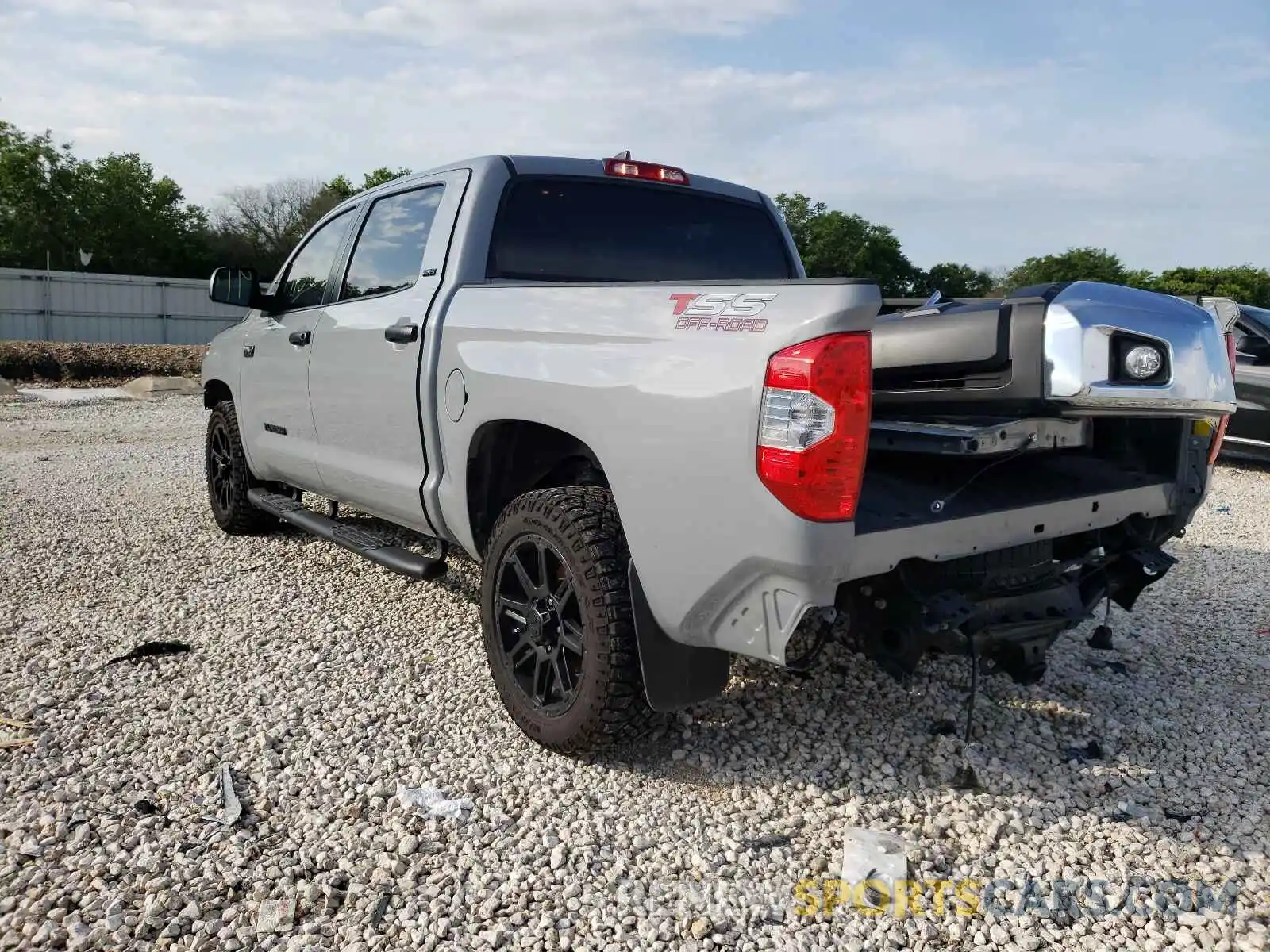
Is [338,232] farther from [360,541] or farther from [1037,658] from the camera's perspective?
[1037,658]

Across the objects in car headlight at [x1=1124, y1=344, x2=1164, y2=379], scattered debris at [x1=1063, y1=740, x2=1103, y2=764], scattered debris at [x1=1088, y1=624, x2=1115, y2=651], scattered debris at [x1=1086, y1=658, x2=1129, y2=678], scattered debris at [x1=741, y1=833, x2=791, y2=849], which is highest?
car headlight at [x1=1124, y1=344, x2=1164, y2=379]

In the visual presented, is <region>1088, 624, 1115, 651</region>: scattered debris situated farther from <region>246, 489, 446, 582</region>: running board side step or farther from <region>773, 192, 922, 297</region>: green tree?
<region>773, 192, 922, 297</region>: green tree

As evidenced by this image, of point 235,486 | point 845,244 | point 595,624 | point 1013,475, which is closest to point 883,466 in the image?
point 1013,475

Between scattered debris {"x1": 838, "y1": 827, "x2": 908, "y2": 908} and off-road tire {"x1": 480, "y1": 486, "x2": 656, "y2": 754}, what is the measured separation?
2.40ft

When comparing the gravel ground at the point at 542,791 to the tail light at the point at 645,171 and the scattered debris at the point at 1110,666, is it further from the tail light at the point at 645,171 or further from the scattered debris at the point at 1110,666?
the tail light at the point at 645,171

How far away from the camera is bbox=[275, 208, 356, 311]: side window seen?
4906 mm

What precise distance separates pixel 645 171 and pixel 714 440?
1.96 m

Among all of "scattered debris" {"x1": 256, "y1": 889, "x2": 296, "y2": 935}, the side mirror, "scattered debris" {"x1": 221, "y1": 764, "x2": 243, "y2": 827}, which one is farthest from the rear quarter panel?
the side mirror

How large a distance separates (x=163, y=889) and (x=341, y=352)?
2476 mm

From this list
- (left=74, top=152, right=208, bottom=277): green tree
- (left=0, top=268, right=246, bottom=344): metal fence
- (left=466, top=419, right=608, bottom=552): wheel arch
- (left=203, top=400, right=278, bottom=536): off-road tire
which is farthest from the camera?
(left=74, top=152, right=208, bottom=277): green tree

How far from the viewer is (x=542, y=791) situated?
3.03m

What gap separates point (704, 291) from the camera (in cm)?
272

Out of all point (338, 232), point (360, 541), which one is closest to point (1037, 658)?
point (360, 541)

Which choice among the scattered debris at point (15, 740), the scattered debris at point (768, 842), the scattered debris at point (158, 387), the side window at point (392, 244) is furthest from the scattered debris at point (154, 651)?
the scattered debris at point (158, 387)
